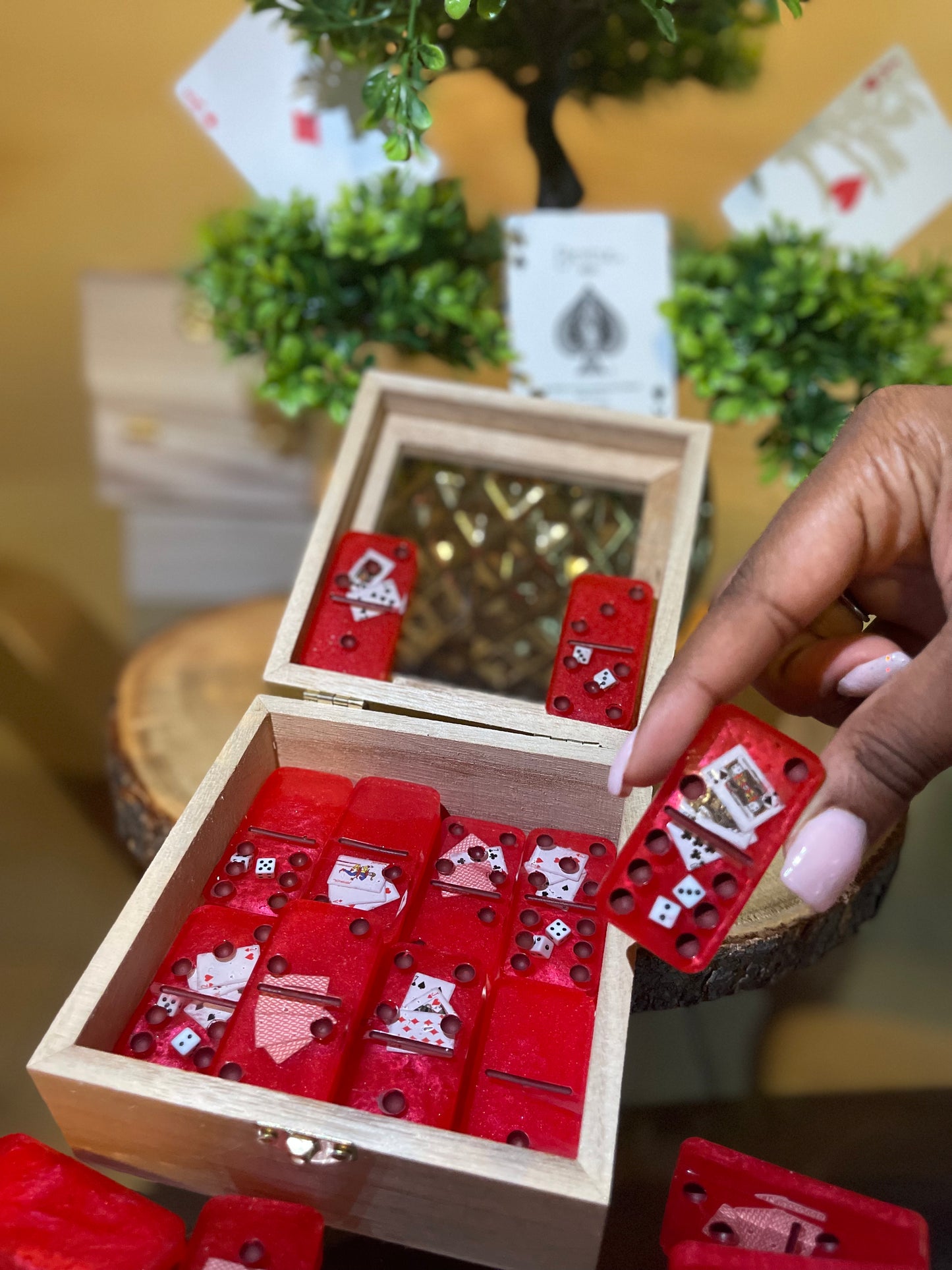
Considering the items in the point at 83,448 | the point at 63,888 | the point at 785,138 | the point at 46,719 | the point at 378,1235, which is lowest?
the point at 378,1235

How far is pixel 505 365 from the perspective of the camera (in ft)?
4.69

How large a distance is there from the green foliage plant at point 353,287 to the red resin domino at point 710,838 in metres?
0.76

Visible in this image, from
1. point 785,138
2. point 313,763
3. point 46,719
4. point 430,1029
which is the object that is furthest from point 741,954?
point 785,138

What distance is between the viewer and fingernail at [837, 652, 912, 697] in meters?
1.03

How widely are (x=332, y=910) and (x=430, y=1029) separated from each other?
0.14 metres

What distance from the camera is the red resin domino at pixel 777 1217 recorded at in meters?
0.78

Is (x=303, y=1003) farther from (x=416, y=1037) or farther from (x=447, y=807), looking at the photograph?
(x=447, y=807)

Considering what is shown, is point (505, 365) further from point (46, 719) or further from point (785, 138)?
point (46, 719)

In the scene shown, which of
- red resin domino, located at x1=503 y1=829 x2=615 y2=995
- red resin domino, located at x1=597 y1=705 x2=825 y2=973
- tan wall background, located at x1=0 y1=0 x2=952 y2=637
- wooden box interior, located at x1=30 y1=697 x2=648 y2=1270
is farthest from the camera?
tan wall background, located at x1=0 y1=0 x2=952 y2=637

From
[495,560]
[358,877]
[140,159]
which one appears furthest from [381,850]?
[140,159]

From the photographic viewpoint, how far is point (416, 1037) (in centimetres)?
83

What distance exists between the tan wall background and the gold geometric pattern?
43 cm

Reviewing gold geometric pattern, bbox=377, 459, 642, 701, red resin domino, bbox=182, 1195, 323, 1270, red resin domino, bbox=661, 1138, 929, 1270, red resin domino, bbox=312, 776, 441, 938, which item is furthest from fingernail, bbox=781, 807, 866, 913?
gold geometric pattern, bbox=377, 459, 642, 701

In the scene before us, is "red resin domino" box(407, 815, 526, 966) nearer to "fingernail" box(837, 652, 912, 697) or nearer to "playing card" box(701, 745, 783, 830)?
"playing card" box(701, 745, 783, 830)
